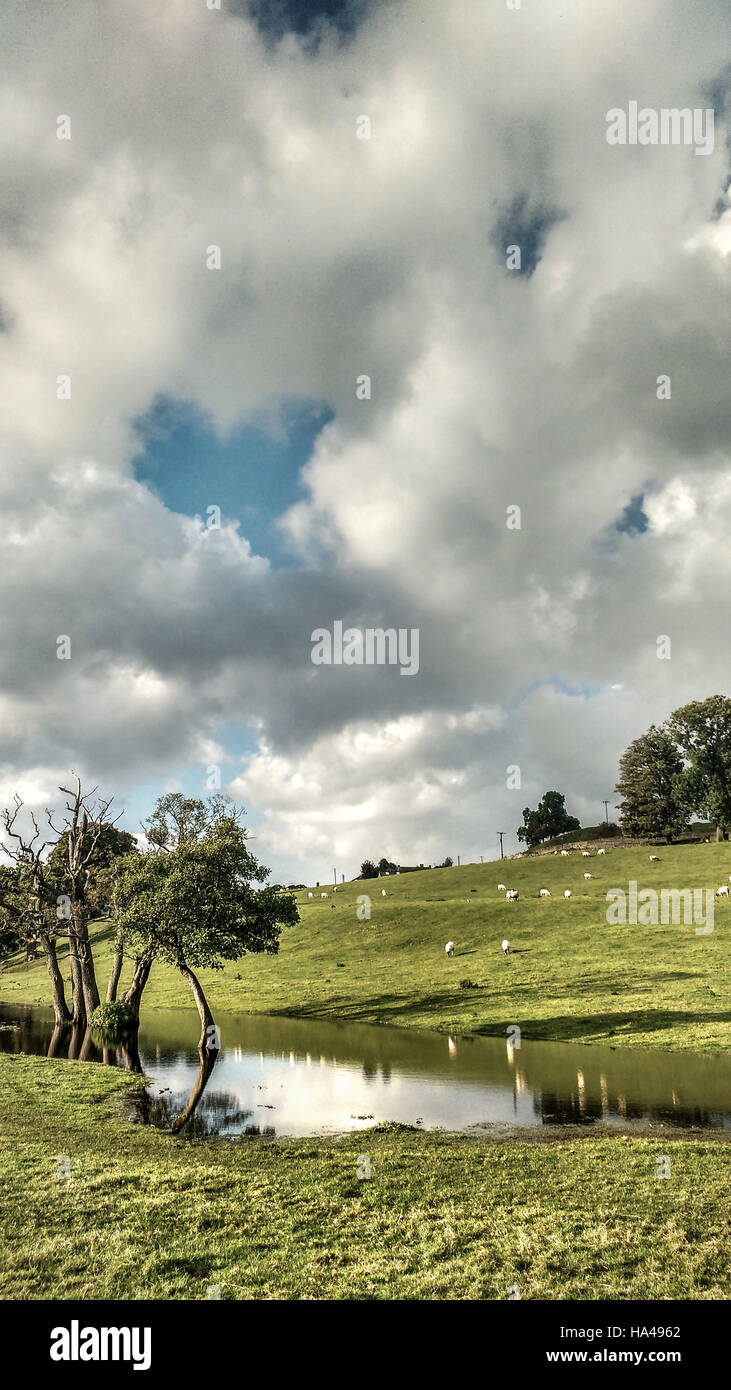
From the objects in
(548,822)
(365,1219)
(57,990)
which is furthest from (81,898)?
(548,822)

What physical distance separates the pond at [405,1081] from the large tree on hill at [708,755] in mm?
100686

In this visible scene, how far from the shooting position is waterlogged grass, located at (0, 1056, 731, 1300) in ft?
36.4

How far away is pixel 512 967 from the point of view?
187 ft

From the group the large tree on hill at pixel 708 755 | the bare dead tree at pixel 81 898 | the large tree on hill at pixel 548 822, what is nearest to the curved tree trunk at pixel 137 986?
the bare dead tree at pixel 81 898

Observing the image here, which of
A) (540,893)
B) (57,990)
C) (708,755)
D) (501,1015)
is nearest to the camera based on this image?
(501,1015)

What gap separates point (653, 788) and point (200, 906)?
121 m

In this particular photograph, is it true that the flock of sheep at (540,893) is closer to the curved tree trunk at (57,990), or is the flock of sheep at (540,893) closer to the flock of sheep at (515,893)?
the flock of sheep at (515,893)

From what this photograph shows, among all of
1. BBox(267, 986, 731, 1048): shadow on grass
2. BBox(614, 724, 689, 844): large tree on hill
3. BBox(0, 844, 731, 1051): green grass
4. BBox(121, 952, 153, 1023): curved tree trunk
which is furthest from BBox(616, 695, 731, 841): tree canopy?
BBox(121, 952, 153, 1023): curved tree trunk

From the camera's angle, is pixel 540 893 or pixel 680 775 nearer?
pixel 540 893

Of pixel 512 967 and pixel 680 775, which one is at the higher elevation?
pixel 680 775

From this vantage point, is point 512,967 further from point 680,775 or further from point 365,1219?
point 680,775

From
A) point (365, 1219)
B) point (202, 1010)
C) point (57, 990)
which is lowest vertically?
point (57, 990)

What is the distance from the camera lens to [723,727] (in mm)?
134875
